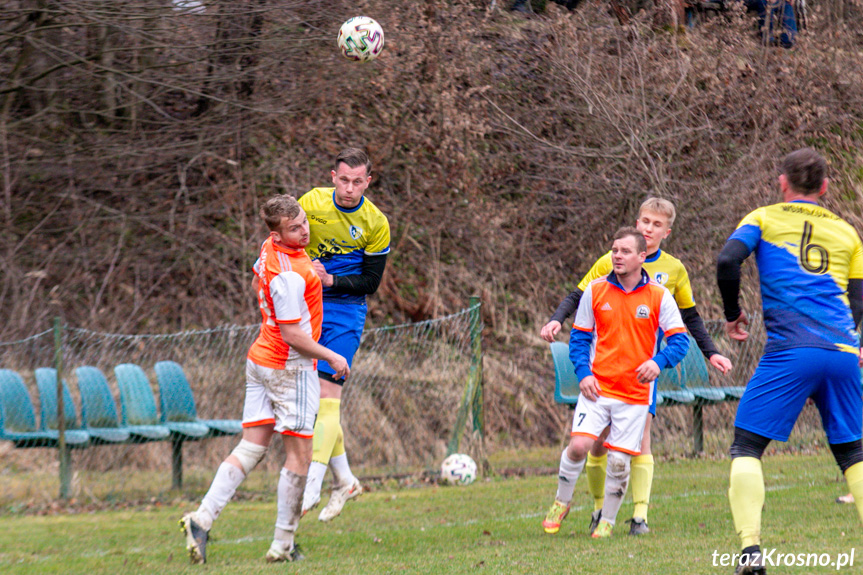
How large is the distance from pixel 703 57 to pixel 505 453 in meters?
6.24

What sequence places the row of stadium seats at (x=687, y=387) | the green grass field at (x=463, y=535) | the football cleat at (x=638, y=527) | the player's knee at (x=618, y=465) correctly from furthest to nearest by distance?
the row of stadium seats at (x=687, y=387) < the football cleat at (x=638, y=527) < the player's knee at (x=618, y=465) < the green grass field at (x=463, y=535)

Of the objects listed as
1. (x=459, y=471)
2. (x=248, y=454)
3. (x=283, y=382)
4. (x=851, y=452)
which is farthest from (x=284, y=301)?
(x=459, y=471)

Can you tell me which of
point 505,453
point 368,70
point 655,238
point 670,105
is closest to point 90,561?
point 655,238

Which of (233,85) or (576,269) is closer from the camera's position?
(233,85)

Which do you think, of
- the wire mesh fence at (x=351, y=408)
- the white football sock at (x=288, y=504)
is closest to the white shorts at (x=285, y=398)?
the white football sock at (x=288, y=504)

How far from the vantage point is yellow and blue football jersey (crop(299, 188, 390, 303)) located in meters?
5.49

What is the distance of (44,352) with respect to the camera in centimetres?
901

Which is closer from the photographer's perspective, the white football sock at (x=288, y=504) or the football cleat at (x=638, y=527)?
the white football sock at (x=288, y=504)

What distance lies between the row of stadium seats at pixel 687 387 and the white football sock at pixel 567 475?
2.99 meters

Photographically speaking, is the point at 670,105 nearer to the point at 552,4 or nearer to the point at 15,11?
the point at 552,4

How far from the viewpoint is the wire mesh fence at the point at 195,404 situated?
749cm

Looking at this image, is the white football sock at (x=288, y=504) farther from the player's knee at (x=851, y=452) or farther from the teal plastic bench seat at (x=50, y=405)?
the teal plastic bench seat at (x=50, y=405)

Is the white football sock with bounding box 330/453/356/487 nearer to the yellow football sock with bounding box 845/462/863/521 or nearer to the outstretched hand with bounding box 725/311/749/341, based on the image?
the outstretched hand with bounding box 725/311/749/341

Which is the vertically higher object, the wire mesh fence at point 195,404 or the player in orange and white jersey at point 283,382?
the player in orange and white jersey at point 283,382
